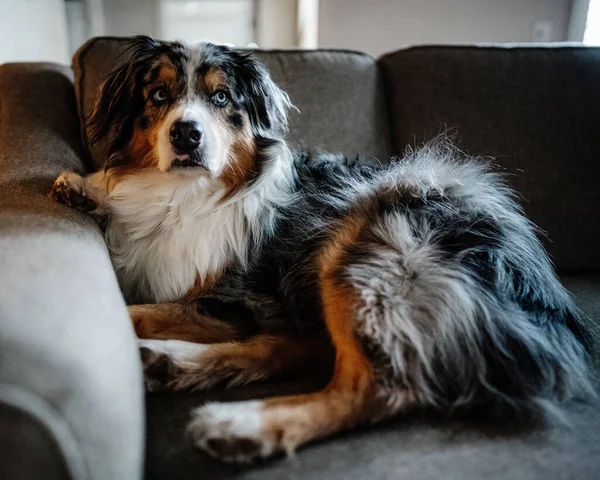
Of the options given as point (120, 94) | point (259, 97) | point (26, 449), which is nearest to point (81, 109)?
point (120, 94)

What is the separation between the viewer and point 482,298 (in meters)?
1.27

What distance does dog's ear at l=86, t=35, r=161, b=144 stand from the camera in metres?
1.74

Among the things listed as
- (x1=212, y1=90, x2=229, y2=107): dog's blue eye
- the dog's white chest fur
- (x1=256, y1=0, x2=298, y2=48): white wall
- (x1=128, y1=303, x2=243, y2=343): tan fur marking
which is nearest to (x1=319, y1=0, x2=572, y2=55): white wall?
(x1=256, y1=0, x2=298, y2=48): white wall

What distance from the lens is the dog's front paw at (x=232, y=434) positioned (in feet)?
3.38

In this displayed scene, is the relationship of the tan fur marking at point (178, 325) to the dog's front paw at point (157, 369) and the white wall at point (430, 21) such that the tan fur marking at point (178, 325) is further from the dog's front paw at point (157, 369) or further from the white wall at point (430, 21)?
the white wall at point (430, 21)

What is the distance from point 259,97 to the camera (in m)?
1.81

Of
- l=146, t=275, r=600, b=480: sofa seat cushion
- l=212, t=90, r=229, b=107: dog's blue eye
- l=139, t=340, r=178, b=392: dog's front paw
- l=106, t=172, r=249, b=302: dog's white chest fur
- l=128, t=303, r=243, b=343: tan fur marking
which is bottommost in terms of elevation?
l=128, t=303, r=243, b=343: tan fur marking

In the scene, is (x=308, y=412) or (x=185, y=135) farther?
(x=185, y=135)

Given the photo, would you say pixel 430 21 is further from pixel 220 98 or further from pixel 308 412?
pixel 308 412

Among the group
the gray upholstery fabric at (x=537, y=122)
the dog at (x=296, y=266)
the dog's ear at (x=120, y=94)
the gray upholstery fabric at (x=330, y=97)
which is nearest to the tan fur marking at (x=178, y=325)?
the dog at (x=296, y=266)

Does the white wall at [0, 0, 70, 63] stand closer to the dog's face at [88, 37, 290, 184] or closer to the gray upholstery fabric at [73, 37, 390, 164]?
the gray upholstery fabric at [73, 37, 390, 164]

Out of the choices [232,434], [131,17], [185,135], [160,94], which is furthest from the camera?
[131,17]

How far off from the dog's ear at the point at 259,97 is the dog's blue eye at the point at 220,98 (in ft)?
0.24

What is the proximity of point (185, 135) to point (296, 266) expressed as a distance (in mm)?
497
